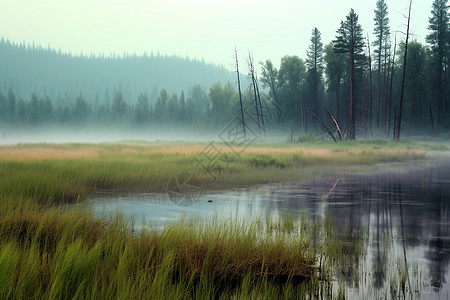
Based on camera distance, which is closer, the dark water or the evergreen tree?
the dark water

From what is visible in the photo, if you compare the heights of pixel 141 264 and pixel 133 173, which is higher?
pixel 133 173

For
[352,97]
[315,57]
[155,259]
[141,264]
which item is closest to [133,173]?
[155,259]

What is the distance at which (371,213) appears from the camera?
464 inches

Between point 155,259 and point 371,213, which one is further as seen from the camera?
point 371,213

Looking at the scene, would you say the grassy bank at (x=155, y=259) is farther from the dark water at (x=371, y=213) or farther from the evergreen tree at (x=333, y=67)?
the evergreen tree at (x=333, y=67)

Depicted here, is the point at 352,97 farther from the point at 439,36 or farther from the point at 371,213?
the point at 371,213

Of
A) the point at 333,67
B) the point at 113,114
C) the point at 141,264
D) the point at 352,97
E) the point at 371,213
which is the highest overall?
the point at 333,67

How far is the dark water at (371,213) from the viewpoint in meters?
6.30

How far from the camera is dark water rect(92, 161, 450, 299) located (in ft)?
20.7

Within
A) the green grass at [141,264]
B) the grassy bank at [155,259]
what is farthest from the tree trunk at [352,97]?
the green grass at [141,264]

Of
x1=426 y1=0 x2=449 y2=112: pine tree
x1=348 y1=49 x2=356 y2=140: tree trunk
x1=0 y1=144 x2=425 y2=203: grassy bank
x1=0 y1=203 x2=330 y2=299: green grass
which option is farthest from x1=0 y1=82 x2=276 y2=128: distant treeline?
x1=0 y1=203 x2=330 y2=299: green grass

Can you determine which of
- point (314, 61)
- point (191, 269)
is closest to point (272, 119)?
point (314, 61)

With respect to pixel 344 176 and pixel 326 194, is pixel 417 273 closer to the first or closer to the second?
pixel 326 194

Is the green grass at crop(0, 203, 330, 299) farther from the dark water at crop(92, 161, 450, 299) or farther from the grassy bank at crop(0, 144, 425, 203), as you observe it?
the grassy bank at crop(0, 144, 425, 203)
